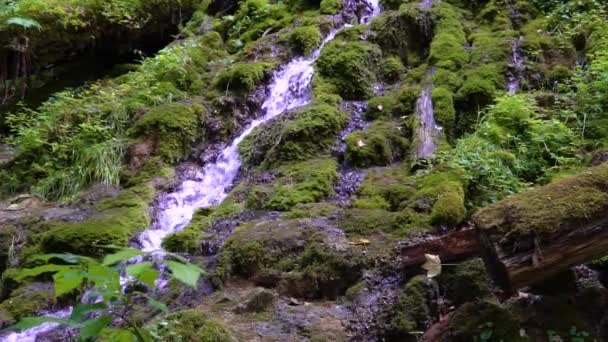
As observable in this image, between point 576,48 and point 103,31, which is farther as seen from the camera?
point 103,31

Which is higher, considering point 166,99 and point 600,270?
point 166,99

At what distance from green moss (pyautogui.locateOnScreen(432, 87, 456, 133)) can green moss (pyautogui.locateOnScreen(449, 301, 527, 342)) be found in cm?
345

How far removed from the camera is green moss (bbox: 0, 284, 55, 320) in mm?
4914

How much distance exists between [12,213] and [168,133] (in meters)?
2.18

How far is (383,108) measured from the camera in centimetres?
728

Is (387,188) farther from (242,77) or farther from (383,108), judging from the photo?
(242,77)

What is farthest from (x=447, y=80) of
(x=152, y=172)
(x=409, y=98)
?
(x=152, y=172)

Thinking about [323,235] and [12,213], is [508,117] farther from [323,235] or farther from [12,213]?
[12,213]

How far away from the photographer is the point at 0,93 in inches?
405

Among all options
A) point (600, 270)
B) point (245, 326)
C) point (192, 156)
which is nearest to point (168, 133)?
point (192, 156)

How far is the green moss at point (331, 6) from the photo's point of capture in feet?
32.7

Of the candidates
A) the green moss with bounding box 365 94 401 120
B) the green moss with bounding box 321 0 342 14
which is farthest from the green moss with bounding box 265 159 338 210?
the green moss with bounding box 321 0 342 14

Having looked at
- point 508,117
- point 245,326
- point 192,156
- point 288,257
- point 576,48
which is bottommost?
point 245,326

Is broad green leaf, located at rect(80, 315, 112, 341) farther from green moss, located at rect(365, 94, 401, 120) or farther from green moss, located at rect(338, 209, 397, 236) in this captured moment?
green moss, located at rect(365, 94, 401, 120)
